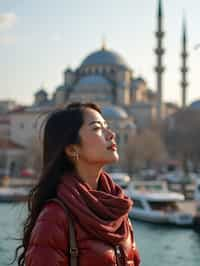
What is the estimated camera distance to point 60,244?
5.19 ft

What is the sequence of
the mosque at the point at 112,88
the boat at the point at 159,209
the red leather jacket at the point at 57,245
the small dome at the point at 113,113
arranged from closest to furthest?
the red leather jacket at the point at 57,245
the boat at the point at 159,209
the small dome at the point at 113,113
the mosque at the point at 112,88

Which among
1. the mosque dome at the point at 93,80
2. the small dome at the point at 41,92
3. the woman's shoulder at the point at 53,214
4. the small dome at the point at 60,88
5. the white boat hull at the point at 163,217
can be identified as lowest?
the white boat hull at the point at 163,217

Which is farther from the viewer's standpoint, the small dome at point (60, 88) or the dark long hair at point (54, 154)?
the small dome at point (60, 88)

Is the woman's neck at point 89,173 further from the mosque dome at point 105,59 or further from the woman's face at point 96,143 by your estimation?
the mosque dome at point 105,59

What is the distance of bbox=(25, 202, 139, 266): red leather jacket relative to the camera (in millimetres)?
1567

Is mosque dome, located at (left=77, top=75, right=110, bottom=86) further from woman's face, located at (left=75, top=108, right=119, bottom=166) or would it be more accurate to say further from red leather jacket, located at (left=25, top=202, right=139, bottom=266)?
red leather jacket, located at (left=25, top=202, right=139, bottom=266)

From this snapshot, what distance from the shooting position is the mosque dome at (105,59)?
52.0 m

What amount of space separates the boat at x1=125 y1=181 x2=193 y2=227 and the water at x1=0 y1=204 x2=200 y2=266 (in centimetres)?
31

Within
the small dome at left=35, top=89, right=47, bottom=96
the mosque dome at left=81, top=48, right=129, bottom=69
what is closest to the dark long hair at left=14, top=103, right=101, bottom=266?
the mosque dome at left=81, top=48, right=129, bottom=69

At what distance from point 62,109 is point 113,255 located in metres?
0.45

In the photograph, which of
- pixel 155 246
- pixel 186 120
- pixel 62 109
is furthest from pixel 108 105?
pixel 62 109

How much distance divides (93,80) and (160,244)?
3594cm

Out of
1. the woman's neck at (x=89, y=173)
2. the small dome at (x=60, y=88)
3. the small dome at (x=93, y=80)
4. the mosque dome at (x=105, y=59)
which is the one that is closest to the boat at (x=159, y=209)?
the woman's neck at (x=89, y=173)

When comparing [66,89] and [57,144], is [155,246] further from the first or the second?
[66,89]
